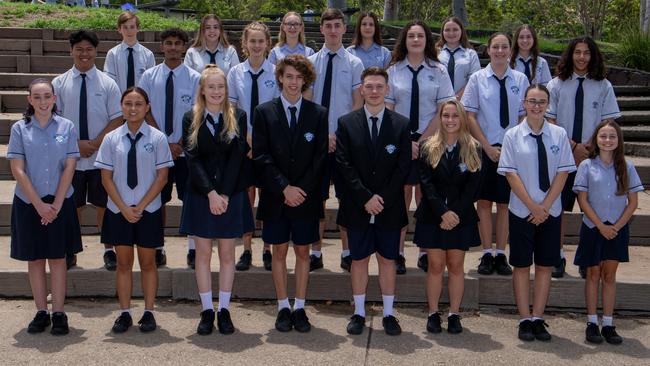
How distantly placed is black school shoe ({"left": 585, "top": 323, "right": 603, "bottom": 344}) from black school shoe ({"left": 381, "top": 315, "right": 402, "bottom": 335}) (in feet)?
4.55

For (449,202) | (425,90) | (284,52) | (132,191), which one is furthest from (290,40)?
(449,202)

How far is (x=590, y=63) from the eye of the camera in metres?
7.11

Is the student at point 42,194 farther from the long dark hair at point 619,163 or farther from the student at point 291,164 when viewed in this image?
the long dark hair at point 619,163

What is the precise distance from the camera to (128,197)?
6.36 meters

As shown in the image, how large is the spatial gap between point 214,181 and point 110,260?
1.57m

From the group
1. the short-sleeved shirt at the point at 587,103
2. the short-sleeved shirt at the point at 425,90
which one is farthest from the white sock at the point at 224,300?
the short-sleeved shirt at the point at 587,103

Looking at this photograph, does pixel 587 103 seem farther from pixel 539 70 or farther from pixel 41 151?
pixel 41 151

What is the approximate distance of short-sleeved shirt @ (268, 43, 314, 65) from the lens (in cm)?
775

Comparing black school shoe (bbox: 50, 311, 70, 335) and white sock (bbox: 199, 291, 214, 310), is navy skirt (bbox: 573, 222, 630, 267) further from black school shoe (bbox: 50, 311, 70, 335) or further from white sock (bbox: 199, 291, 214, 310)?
black school shoe (bbox: 50, 311, 70, 335)

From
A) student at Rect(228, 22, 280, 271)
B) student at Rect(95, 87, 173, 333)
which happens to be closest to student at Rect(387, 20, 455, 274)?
student at Rect(228, 22, 280, 271)

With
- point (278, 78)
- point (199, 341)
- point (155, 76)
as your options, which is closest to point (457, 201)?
point (278, 78)

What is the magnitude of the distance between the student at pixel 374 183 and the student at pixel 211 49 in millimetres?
2061

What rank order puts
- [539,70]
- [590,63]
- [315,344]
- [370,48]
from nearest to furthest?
[315,344], [590,63], [539,70], [370,48]

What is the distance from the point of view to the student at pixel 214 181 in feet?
20.7
